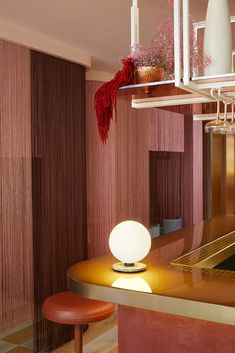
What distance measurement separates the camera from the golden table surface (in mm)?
1465

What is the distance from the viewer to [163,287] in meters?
1.63

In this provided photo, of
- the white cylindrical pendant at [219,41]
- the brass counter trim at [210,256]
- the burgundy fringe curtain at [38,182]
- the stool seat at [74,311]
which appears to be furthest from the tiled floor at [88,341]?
the white cylindrical pendant at [219,41]

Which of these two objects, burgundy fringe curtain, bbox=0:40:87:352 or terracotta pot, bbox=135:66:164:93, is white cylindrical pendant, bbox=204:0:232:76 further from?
burgundy fringe curtain, bbox=0:40:87:352

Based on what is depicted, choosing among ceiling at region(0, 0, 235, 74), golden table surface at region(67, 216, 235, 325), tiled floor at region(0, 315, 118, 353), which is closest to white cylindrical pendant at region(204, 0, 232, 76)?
golden table surface at region(67, 216, 235, 325)

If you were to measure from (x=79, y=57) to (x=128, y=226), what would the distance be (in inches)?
87.8

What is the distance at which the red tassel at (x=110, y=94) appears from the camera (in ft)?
6.14

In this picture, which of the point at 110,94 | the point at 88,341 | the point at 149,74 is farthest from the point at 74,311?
the point at 149,74

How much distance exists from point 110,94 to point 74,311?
4.41 ft

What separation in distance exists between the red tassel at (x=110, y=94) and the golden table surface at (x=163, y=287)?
0.62m

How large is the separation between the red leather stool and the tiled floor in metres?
0.66

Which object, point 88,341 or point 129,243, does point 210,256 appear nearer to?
point 129,243

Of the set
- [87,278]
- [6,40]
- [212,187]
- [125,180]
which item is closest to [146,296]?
[87,278]

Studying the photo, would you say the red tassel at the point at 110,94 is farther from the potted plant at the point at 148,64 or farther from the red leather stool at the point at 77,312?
the red leather stool at the point at 77,312

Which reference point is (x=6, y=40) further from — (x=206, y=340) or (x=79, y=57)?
(x=206, y=340)
